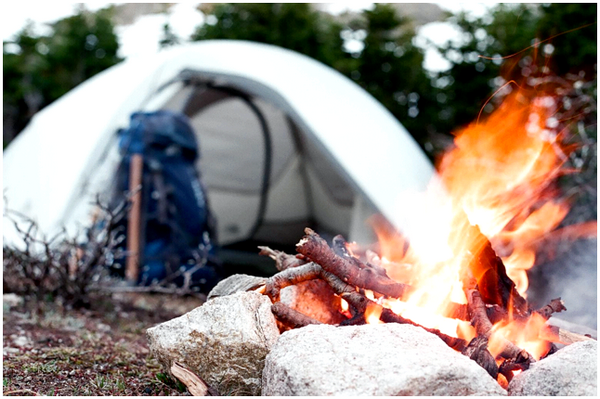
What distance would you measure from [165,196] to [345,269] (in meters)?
2.66

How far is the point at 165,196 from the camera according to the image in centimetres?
451

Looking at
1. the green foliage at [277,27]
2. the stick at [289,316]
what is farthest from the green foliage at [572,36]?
the stick at [289,316]

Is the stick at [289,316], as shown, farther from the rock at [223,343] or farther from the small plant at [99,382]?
the small plant at [99,382]

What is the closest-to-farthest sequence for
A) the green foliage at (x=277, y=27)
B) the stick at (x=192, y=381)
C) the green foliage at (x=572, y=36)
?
the stick at (x=192, y=381) → the green foliage at (x=572, y=36) → the green foliage at (x=277, y=27)

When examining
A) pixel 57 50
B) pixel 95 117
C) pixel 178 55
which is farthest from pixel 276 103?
pixel 57 50

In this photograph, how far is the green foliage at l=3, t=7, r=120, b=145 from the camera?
846 cm

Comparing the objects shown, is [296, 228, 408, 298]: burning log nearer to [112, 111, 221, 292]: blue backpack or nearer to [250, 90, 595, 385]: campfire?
[250, 90, 595, 385]: campfire

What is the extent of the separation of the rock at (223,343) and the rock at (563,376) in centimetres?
76

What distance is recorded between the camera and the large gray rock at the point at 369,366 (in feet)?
5.32

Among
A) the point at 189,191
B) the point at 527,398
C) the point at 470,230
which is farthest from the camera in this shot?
the point at 189,191

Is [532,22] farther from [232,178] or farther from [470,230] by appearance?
[470,230]

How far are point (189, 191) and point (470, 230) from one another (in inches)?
111

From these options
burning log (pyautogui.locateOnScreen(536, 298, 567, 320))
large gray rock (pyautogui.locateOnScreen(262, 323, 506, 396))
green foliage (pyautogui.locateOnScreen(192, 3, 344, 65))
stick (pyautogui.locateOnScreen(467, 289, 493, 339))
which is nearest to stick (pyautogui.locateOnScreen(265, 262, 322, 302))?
large gray rock (pyautogui.locateOnScreen(262, 323, 506, 396))

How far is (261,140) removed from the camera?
677 centimetres
